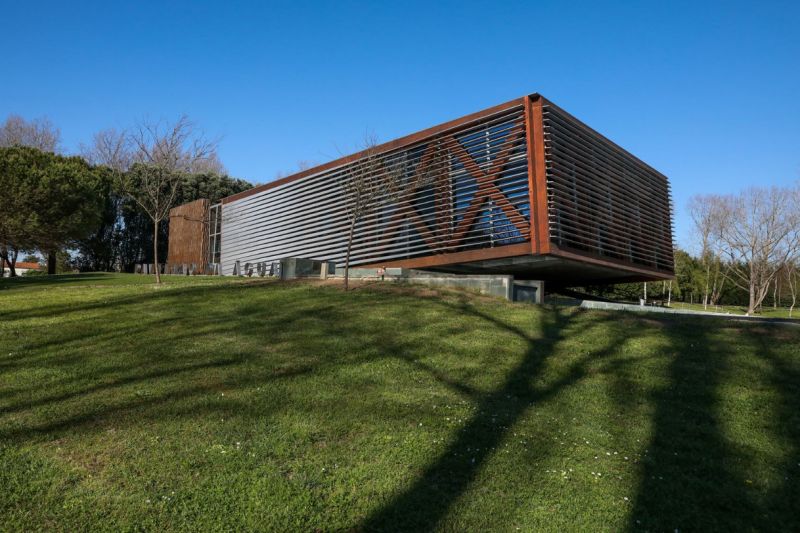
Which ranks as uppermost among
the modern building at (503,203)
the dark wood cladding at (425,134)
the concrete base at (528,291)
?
the dark wood cladding at (425,134)

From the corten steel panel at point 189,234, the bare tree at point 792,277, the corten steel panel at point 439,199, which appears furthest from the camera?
the bare tree at point 792,277

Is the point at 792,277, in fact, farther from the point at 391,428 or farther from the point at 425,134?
the point at 391,428

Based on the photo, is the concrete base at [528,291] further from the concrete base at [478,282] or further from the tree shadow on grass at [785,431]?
the tree shadow on grass at [785,431]

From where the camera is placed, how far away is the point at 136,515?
13.1 feet

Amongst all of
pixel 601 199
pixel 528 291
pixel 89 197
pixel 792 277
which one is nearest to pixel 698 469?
pixel 528 291

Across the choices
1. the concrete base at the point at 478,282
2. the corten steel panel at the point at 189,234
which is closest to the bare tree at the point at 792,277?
the concrete base at the point at 478,282

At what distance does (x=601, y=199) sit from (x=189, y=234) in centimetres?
3231

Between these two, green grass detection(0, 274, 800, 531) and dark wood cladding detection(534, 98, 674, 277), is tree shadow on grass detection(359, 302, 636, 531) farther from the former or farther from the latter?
dark wood cladding detection(534, 98, 674, 277)

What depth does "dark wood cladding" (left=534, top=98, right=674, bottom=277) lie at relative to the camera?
2069 cm

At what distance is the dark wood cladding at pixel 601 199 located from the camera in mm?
20688

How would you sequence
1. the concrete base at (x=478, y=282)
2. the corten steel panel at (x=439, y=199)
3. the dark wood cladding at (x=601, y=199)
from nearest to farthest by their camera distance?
the concrete base at (x=478, y=282) < the dark wood cladding at (x=601, y=199) < the corten steel panel at (x=439, y=199)

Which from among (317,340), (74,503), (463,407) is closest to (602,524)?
(463,407)

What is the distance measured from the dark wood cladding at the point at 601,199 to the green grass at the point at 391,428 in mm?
11128

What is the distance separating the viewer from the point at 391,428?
18.7 feet
